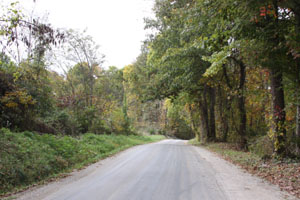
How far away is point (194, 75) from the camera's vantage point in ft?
55.7

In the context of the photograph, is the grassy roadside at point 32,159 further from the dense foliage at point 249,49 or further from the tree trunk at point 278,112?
the tree trunk at point 278,112

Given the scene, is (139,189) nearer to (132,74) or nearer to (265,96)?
(265,96)

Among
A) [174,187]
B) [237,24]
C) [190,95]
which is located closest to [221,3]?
[237,24]

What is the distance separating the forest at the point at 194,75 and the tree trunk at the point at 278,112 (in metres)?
0.04

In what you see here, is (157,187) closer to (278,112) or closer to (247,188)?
(247,188)

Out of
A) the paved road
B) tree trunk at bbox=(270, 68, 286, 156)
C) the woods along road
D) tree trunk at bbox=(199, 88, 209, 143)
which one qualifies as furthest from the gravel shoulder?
tree trunk at bbox=(199, 88, 209, 143)

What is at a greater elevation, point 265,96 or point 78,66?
point 78,66

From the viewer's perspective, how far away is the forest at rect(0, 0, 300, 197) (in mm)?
8203

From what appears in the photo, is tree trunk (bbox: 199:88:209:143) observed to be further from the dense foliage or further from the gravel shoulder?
the gravel shoulder

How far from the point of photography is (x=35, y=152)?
29.3 ft

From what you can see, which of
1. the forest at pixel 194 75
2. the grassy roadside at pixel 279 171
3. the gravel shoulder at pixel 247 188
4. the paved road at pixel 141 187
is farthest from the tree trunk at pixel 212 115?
the paved road at pixel 141 187

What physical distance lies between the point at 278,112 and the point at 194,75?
314 inches

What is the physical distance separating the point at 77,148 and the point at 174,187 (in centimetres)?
756

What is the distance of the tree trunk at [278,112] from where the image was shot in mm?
9695
